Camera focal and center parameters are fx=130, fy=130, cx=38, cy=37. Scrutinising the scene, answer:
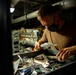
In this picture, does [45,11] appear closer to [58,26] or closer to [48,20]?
[48,20]

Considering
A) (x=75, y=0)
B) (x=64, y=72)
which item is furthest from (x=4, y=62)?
(x=75, y=0)

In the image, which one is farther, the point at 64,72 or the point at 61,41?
the point at 61,41

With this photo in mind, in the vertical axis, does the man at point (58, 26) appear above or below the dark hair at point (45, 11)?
below

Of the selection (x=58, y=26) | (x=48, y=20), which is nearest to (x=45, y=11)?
(x=48, y=20)

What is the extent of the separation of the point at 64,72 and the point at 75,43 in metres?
0.79

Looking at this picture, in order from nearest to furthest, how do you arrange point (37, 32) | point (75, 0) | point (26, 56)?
point (26, 56), point (75, 0), point (37, 32)

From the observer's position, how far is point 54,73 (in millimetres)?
904

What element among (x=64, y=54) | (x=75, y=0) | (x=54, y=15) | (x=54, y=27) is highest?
(x=75, y=0)

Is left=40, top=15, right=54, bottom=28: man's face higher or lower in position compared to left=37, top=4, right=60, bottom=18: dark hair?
lower

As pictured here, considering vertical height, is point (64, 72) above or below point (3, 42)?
below

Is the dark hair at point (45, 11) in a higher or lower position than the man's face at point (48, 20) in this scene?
higher

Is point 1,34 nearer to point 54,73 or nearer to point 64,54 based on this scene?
point 54,73

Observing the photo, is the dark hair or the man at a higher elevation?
the dark hair

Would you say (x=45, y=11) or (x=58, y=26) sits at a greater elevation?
(x=45, y=11)
